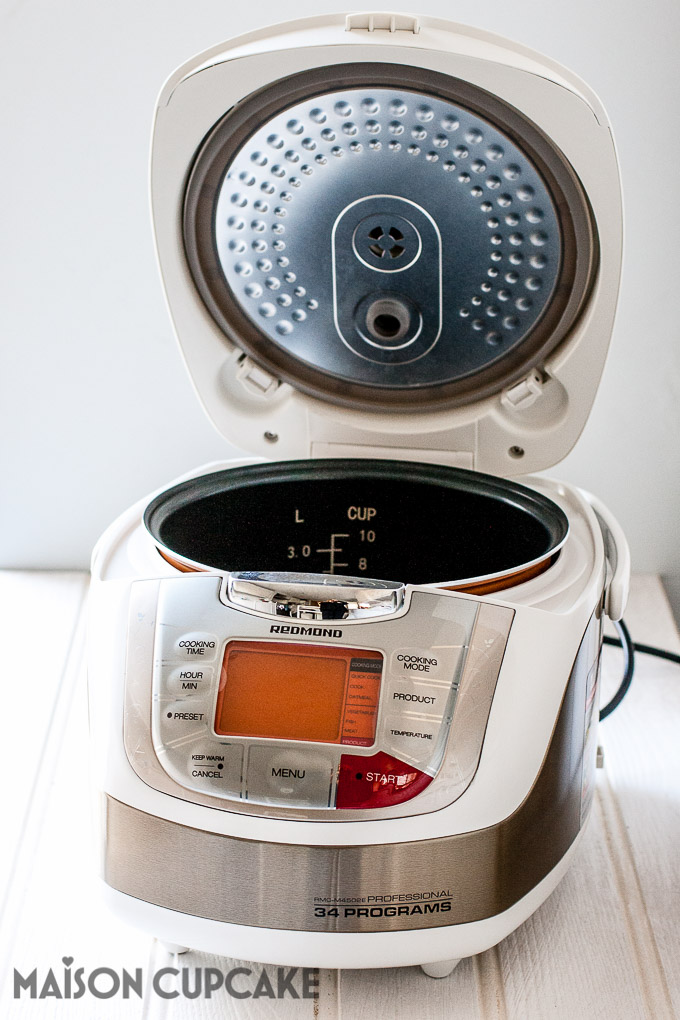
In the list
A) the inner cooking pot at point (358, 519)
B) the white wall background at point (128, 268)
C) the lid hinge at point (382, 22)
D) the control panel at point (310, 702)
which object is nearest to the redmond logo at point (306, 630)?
the control panel at point (310, 702)

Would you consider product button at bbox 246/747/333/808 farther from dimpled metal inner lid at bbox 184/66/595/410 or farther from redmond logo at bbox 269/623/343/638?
dimpled metal inner lid at bbox 184/66/595/410

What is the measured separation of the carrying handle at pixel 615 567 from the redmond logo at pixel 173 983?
1.30 ft

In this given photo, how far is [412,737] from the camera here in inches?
25.9

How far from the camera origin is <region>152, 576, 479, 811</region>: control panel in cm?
65

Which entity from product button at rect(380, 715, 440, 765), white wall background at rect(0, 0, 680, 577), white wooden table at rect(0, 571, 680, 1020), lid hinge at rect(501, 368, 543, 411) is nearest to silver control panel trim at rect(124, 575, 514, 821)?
product button at rect(380, 715, 440, 765)

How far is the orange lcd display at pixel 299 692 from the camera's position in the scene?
0.66 metres

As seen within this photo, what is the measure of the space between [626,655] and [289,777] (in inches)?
27.1

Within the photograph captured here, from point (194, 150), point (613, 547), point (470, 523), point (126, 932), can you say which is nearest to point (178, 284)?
point (194, 150)

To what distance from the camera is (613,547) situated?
0.84m

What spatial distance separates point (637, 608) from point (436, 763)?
0.74 m

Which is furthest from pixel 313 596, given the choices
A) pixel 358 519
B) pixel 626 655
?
pixel 626 655

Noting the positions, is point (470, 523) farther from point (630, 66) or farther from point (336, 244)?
point (630, 66)

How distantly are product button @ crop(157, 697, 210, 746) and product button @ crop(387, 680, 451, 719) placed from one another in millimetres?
136

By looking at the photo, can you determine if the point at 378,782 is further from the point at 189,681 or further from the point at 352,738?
the point at 189,681
